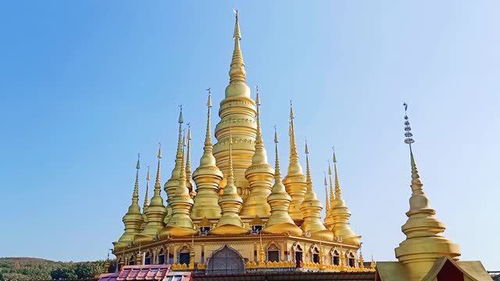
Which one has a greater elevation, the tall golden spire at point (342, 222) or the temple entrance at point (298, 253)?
the tall golden spire at point (342, 222)

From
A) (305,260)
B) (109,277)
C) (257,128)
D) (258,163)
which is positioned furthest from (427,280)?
(257,128)

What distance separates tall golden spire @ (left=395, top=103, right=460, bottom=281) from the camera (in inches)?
525

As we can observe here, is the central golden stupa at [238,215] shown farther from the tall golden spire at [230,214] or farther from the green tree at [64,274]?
the green tree at [64,274]

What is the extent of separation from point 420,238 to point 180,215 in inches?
901

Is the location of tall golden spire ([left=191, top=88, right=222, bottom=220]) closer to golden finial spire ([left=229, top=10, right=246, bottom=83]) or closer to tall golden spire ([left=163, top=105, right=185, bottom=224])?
tall golden spire ([left=163, top=105, right=185, bottom=224])

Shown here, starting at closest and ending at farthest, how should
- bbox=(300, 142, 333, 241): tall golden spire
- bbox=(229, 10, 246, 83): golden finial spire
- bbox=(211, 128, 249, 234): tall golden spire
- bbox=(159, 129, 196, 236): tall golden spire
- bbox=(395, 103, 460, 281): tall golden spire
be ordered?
bbox=(395, 103, 460, 281): tall golden spire
bbox=(211, 128, 249, 234): tall golden spire
bbox=(159, 129, 196, 236): tall golden spire
bbox=(300, 142, 333, 241): tall golden spire
bbox=(229, 10, 246, 83): golden finial spire

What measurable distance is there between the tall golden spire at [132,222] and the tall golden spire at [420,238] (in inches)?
1099

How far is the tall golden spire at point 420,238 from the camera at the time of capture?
1334 cm

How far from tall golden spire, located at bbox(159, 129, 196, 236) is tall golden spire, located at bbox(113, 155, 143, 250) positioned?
5111mm

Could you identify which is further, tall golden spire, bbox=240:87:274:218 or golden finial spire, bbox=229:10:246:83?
golden finial spire, bbox=229:10:246:83

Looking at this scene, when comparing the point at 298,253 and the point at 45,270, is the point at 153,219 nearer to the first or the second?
the point at 298,253

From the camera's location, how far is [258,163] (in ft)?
128

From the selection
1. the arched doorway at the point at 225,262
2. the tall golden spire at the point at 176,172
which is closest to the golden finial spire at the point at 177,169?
the tall golden spire at the point at 176,172

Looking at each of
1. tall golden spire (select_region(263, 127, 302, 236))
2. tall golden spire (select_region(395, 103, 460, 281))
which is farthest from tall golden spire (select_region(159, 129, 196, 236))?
tall golden spire (select_region(395, 103, 460, 281))
